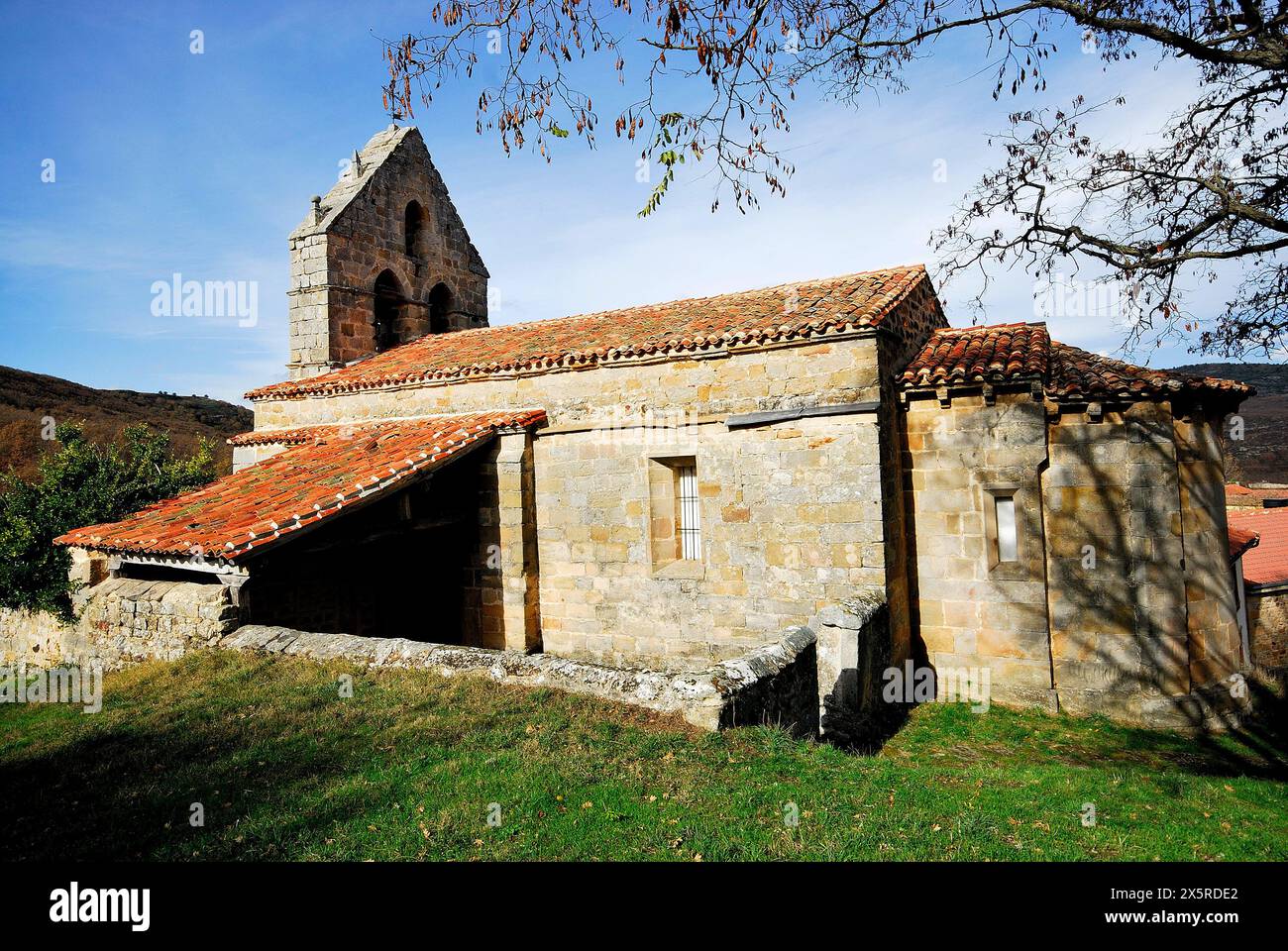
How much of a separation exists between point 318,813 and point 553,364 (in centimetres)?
737

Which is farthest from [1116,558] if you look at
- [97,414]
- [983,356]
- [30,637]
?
[97,414]

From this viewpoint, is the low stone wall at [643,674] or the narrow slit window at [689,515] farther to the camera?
the narrow slit window at [689,515]

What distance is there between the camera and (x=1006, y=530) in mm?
9055

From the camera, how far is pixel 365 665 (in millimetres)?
7031

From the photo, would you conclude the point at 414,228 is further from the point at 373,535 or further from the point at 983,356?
the point at 983,356

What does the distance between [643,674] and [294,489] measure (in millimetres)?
6068

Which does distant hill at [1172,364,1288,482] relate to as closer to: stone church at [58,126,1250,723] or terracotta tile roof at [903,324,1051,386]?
terracotta tile roof at [903,324,1051,386]

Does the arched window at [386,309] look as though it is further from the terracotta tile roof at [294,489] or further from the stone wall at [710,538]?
the stone wall at [710,538]

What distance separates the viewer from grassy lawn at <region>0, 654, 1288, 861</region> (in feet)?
12.8

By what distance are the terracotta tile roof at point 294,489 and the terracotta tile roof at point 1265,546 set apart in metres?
15.8

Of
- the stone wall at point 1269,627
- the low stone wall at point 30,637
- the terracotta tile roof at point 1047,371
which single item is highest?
the terracotta tile roof at point 1047,371

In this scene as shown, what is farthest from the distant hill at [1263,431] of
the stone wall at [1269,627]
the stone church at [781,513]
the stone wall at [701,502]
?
the stone wall at [701,502]

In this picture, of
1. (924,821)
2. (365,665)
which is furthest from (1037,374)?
(365,665)

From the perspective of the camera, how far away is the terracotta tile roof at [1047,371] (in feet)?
27.3
